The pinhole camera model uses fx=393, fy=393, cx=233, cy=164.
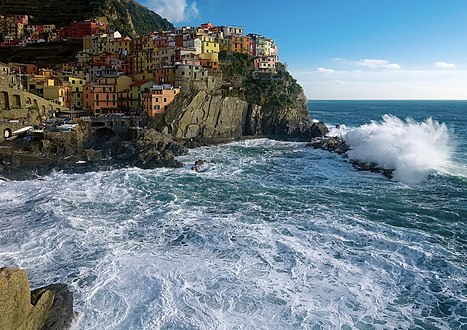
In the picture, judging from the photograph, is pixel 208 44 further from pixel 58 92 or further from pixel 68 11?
pixel 68 11

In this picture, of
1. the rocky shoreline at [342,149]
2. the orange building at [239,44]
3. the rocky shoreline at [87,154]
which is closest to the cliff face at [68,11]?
the orange building at [239,44]

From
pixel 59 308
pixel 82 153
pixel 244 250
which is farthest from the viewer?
pixel 82 153

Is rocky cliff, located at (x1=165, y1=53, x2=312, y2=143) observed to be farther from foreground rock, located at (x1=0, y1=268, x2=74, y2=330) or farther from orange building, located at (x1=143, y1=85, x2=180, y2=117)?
foreground rock, located at (x1=0, y1=268, x2=74, y2=330)

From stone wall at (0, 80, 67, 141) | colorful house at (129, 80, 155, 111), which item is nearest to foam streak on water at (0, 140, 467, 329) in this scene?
stone wall at (0, 80, 67, 141)

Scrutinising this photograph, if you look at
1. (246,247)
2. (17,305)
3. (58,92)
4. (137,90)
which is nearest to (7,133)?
(58,92)

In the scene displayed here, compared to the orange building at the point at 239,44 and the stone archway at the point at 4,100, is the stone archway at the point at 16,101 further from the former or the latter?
the orange building at the point at 239,44

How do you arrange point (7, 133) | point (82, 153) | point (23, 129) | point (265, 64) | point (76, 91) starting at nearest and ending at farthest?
point (82, 153) < point (7, 133) < point (23, 129) < point (76, 91) < point (265, 64)
